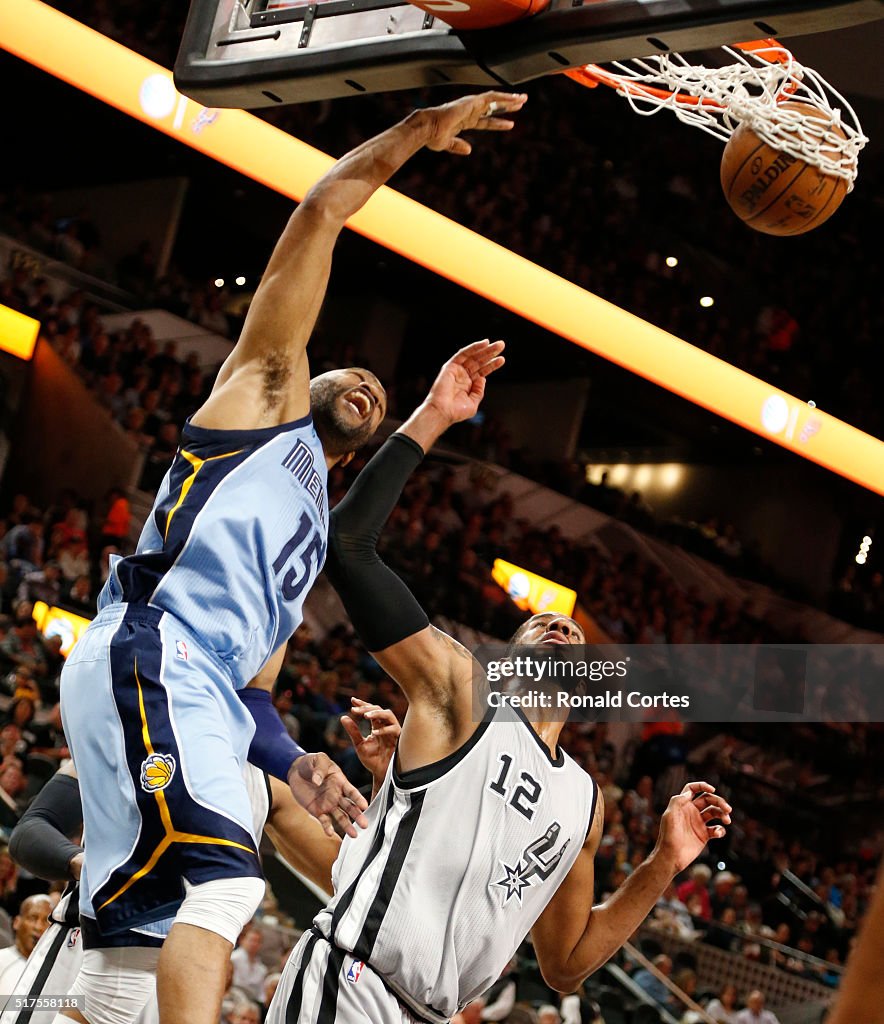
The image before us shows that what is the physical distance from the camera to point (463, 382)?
334 cm

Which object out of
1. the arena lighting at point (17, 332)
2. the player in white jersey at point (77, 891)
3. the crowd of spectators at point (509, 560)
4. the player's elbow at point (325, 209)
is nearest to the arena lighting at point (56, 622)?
the crowd of spectators at point (509, 560)

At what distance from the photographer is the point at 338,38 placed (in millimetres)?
2920

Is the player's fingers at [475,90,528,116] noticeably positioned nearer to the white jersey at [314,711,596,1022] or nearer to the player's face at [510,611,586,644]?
the player's face at [510,611,586,644]

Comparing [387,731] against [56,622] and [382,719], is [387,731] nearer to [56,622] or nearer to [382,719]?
[382,719]

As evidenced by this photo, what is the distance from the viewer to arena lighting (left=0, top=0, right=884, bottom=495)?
333 inches

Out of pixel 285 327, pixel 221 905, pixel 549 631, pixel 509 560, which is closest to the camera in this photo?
pixel 221 905

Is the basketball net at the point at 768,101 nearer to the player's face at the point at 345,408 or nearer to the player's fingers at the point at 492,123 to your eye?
the player's fingers at the point at 492,123

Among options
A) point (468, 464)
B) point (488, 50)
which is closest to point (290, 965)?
point (488, 50)

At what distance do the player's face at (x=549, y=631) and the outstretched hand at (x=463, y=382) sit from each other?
52cm

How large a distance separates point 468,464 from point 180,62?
11186mm

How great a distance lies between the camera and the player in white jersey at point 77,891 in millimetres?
2506

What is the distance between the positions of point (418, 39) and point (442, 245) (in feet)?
25.4

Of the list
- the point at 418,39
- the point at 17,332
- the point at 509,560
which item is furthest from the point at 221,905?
the point at 509,560

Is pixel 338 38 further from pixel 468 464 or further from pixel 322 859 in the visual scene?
pixel 468 464
